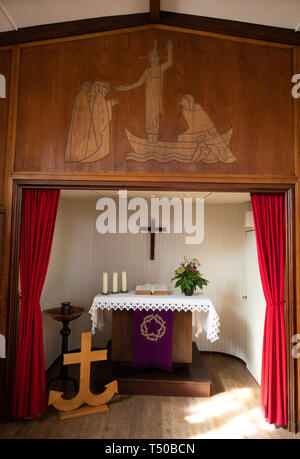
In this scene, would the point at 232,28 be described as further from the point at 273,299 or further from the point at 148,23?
the point at 273,299

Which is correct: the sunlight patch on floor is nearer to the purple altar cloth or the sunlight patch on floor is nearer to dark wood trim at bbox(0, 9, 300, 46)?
the purple altar cloth

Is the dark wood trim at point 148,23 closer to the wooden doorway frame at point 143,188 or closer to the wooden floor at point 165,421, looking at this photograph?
the wooden doorway frame at point 143,188

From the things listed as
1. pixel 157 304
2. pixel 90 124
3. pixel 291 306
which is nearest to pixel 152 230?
pixel 157 304

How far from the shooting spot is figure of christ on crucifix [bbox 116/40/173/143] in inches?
121

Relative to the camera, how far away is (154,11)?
2.97 meters

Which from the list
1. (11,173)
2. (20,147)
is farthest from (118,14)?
(11,173)

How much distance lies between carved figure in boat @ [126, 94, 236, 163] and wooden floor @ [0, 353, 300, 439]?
2580mm

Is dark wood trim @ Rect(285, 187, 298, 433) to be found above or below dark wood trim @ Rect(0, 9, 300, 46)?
below

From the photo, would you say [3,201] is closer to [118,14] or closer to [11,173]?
[11,173]

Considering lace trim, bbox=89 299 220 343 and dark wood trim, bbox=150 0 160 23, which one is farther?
lace trim, bbox=89 299 220 343

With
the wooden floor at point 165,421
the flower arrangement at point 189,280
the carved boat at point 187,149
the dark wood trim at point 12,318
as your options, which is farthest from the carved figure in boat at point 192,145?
the wooden floor at point 165,421

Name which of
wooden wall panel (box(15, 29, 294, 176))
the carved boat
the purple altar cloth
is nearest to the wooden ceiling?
wooden wall panel (box(15, 29, 294, 176))

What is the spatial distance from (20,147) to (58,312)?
2.06m

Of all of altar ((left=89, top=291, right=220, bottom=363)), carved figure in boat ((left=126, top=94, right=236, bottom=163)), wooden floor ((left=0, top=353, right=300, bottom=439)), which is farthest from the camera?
altar ((left=89, top=291, right=220, bottom=363))
